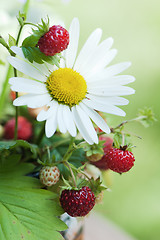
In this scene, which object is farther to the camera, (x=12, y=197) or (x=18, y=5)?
(x=18, y=5)

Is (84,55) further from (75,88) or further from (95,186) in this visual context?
(95,186)

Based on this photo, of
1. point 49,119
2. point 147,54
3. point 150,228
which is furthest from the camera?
point 147,54

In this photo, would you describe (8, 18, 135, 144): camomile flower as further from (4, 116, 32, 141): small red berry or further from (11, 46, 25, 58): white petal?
(4, 116, 32, 141): small red berry

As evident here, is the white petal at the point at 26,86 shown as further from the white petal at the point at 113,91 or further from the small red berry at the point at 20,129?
the small red berry at the point at 20,129

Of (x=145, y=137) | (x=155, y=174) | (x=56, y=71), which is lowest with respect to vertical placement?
(x=155, y=174)

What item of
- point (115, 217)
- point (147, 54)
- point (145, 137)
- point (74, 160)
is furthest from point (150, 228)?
point (74, 160)

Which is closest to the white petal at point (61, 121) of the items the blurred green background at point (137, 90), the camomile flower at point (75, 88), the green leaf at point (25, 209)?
the camomile flower at point (75, 88)

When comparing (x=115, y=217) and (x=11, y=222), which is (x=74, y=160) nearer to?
(x=11, y=222)

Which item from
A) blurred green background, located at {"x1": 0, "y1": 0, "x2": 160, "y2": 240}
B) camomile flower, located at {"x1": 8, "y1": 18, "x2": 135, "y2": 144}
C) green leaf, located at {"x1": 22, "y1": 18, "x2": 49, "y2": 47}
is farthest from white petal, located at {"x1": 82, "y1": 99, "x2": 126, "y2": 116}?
blurred green background, located at {"x1": 0, "y1": 0, "x2": 160, "y2": 240}

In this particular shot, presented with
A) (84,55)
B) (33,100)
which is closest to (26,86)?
(33,100)
